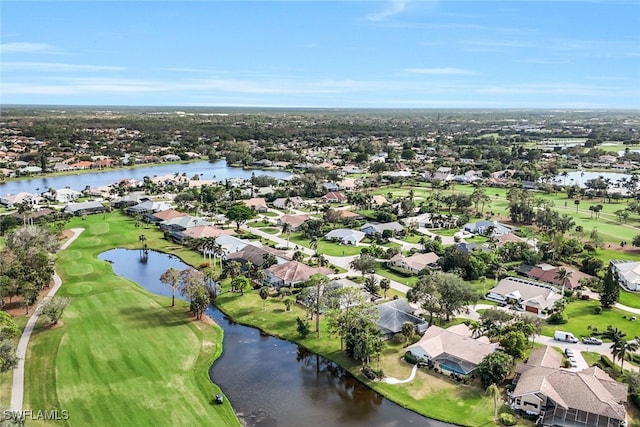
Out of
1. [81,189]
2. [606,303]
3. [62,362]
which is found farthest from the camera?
[81,189]

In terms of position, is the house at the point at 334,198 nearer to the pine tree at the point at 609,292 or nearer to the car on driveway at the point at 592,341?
the pine tree at the point at 609,292

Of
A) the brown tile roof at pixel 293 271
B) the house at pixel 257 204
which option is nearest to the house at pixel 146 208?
the house at pixel 257 204

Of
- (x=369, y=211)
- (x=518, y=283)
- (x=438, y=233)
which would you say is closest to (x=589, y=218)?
(x=438, y=233)

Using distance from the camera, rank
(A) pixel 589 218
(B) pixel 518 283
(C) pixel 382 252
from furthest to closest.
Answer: (A) pixel 589 218 → (C) pixel 382 252 → (B) pixel 518 283

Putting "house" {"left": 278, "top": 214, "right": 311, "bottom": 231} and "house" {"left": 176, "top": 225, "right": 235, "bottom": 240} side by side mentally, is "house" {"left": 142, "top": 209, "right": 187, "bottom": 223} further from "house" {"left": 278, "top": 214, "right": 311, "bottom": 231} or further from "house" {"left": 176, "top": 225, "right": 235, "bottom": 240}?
"house" {"left": 278, "top": 214, "right": 311, "bottom": 231}

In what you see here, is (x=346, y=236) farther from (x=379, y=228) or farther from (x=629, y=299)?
(x=629, y=299)

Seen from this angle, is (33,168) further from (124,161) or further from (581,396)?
(581,396)
